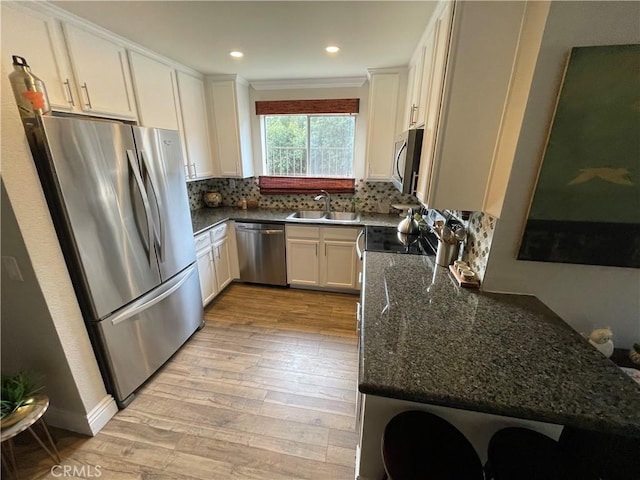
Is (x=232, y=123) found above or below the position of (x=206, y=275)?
above

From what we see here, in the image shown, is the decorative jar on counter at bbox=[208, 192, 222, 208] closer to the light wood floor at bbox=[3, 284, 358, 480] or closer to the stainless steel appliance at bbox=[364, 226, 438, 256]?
the light wood floor at bbox=[3, 284, 358, 480]

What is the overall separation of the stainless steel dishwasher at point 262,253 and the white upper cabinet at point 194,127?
2.54 feet

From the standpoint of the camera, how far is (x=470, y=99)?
4.02 feet

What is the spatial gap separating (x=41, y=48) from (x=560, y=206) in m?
2.88

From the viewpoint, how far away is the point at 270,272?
126 inches

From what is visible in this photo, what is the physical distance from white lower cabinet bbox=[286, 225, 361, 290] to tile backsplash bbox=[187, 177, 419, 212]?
2.10ft

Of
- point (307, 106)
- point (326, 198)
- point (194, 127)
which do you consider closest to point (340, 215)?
point (326, 198)

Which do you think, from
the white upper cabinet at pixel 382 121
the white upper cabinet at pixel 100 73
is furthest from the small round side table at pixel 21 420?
the white upper cabinet at pixel 382 121

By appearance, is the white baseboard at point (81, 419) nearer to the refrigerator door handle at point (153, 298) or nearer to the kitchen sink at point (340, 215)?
the refrigerator door handle at point (153, 298)

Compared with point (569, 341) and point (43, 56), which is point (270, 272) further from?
point (569, 341)

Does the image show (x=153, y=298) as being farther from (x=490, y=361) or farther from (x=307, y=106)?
(x=307, y=106)

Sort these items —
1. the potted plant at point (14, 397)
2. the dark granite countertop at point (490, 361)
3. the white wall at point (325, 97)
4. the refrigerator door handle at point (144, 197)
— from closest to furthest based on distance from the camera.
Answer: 1. the dark granite countertop at point (490, 361)
2. the potted plant at point (14, 397)
3. the refrigerator door handle at point (144, 197)
4. the white wall at point (325, 97)

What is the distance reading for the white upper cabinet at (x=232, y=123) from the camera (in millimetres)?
2945


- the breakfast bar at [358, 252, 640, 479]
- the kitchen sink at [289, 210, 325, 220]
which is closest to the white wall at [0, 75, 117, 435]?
the breakfast bar at [358, 252, 640, 479]
